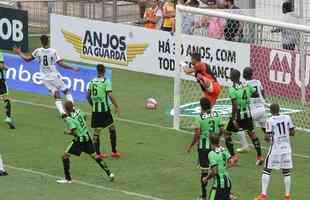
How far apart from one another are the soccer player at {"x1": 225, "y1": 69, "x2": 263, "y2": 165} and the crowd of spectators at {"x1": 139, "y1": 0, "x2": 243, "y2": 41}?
4.44 metres

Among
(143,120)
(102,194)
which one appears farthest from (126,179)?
(143,120)

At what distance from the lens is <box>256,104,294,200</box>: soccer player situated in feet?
59.1

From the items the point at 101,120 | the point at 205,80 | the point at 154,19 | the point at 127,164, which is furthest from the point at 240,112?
the point at 154,19

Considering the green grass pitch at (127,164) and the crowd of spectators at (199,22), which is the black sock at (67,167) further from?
the crowd of spectators at (199,22)

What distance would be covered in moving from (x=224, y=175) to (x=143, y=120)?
9273 millimetres

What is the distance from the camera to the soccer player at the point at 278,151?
18000 mm

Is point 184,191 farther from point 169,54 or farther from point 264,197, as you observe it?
point 169,54

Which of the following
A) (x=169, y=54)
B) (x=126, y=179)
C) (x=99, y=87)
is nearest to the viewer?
(x=126, y=179)

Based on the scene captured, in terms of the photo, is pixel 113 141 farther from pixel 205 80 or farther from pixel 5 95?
pixel 5 95

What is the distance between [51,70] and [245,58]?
4946 millimetres

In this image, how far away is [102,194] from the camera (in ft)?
60.6

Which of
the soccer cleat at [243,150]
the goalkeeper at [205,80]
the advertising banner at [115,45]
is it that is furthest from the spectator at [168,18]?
the soccer cleat at [243,150]

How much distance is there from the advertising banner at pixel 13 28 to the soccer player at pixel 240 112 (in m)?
11.4

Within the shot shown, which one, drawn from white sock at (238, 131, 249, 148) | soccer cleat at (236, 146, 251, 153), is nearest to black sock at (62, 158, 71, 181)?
white sock at (238, 131, 249, 148)
